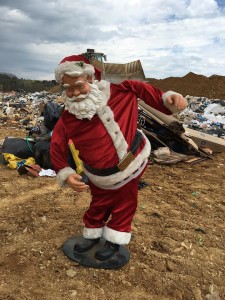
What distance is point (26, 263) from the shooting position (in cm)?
252

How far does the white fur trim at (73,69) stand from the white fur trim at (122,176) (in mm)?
660

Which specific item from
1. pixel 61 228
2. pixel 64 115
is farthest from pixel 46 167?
pixel 64 115

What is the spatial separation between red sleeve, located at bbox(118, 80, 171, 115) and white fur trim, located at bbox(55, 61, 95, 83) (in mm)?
284

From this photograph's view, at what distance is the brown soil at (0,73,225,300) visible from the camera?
2.28 metres

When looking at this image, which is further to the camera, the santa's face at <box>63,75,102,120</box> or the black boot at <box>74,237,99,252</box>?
the black boot at <box>74,237,99,252</box>

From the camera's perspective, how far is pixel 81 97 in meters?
2.19

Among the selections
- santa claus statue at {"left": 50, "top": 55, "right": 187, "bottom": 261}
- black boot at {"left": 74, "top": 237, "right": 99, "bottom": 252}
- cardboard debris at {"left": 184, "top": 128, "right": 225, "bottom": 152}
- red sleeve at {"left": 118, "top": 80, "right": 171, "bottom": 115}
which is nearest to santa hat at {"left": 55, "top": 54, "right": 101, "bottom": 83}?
santa claus statue at {"left": 50, "top": 55, "right": 187, "bottom": 261}

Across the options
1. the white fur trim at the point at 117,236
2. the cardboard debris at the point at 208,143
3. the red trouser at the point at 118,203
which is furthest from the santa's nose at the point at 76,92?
the cardboard debris at the point at 208,143

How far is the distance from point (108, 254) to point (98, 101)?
113 centimetres

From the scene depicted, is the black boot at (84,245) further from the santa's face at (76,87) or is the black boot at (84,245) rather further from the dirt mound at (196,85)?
the dirt mound at (196,85)

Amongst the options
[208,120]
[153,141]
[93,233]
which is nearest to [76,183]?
[93,233]

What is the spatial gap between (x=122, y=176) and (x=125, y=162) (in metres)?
0.10

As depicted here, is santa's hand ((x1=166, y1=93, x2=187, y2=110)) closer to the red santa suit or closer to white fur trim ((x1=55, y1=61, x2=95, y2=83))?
the red santa suit

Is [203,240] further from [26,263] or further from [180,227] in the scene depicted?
[26,263]
